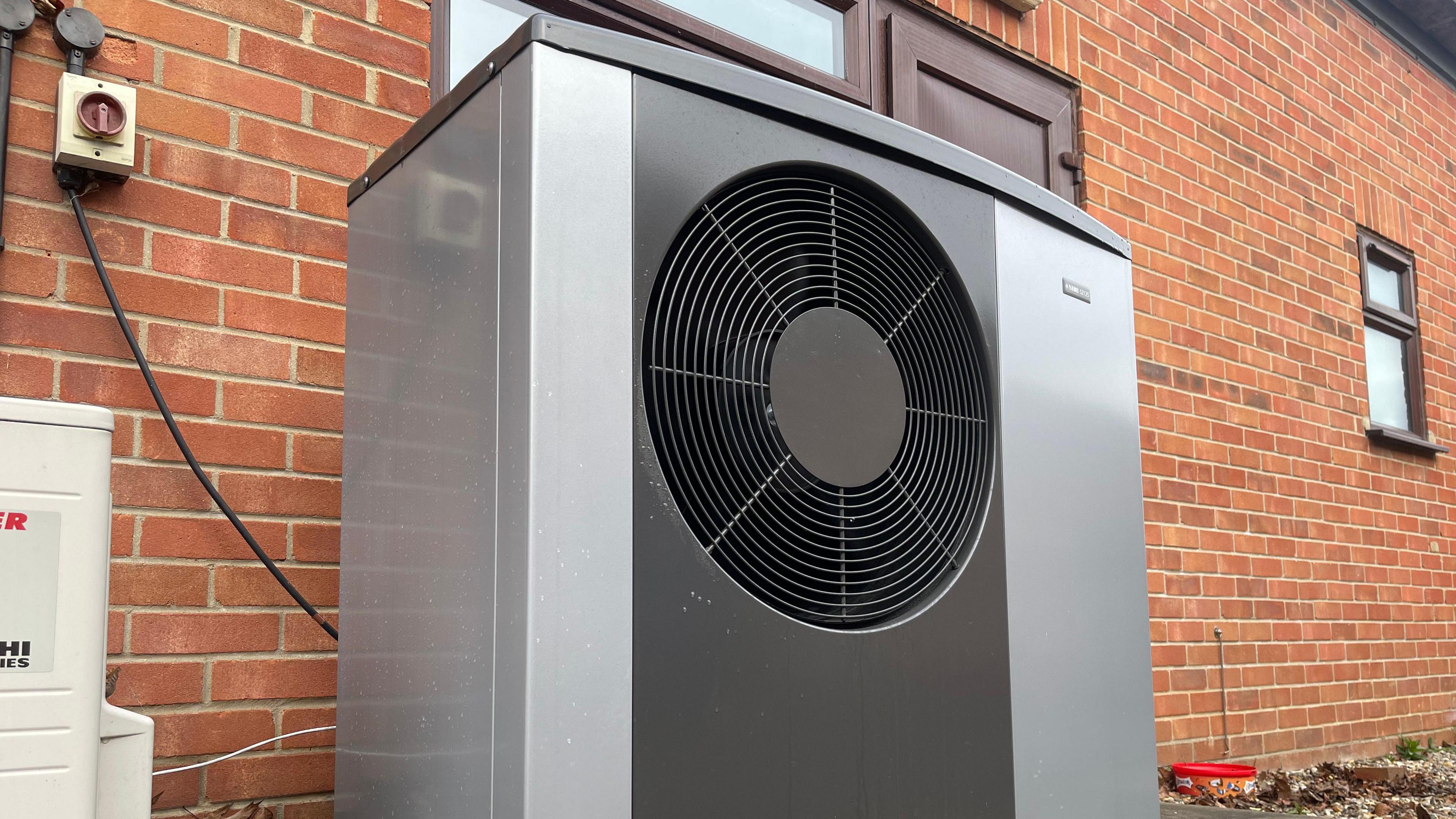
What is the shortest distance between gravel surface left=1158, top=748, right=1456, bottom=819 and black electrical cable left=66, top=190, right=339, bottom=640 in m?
2.28

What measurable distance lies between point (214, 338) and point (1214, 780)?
2.89m

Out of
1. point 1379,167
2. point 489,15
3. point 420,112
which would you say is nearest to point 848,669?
point 420,112

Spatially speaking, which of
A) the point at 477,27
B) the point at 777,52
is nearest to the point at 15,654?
the point at 477,27

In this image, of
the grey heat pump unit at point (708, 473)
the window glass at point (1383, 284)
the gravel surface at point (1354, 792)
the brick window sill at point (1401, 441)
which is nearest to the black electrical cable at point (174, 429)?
the grey heat pump unit at point (708, 473)

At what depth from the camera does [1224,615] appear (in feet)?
12.8

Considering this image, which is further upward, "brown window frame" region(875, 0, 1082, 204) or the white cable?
"brown window frame" region(875, 0, 1082, 204)

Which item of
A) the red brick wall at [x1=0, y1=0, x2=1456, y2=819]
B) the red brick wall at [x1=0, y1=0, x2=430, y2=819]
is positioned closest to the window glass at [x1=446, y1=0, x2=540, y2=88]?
the red brick wall at [x1=0, y1=0, x2=1456, y2=819]

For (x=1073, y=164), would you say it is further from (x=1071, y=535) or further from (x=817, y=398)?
(x=817, y=398)

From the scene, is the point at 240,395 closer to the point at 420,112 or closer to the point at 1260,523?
the point at 420,112

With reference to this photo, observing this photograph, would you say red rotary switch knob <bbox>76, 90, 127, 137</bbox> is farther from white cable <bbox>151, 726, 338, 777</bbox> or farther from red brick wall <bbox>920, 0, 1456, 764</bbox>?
Result: red brick wall <bbox>920, 0, 1456, 764</bbox>

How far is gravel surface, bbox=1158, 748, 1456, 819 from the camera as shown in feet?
10.9

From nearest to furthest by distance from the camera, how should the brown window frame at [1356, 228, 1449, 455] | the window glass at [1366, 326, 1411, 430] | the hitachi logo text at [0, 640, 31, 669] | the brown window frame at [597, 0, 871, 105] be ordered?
the hitachi logo text at [0, 640, 31, 669] < the brown window frame at [597, 0, 871, 105] < the brown window frame at [1356, 228, 1449, 455] < the window glass at [1366, 326, 1411, 430]

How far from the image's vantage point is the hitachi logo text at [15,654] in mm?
930

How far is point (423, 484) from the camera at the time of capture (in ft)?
4.17
